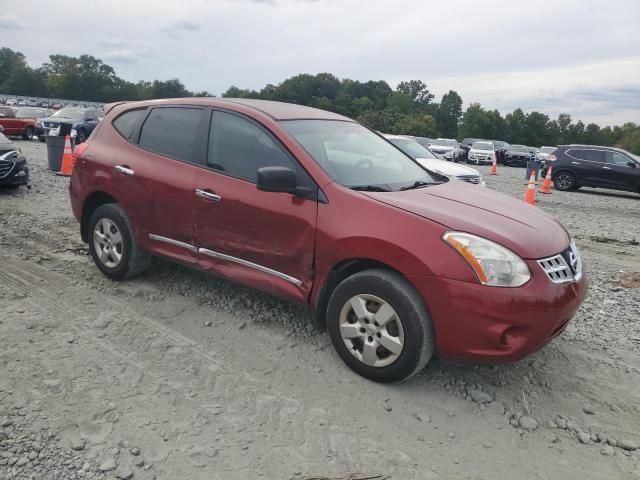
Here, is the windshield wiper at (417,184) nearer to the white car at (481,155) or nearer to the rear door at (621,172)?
the rear door at (621,172)

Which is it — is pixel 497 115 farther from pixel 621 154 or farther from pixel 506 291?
pixel 506 291

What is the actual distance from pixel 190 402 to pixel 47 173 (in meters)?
10.6

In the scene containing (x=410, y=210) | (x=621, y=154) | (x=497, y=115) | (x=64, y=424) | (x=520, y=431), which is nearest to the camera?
(x=64, y=424)

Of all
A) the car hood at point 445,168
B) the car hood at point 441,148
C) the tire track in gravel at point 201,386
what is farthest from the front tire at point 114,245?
the car hood at point 441,148

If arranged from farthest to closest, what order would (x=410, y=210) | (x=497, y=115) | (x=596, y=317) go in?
(x=497, y=115) < (x=596, y=317) < (x=410, y=210)

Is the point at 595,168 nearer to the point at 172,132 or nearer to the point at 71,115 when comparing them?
the point at 172,132

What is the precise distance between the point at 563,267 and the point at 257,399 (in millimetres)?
2019

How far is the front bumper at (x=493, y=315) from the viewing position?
293 cm

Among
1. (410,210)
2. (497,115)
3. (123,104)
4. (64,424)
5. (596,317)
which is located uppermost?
(497,115)

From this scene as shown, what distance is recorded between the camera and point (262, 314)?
14.0ft

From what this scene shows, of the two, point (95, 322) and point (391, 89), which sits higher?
point (391, 89)

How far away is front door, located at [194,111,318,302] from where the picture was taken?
11.7 feet

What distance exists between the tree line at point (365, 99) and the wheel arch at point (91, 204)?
5164 centimetres

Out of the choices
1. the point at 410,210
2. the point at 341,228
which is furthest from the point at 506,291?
the point at 341,228
